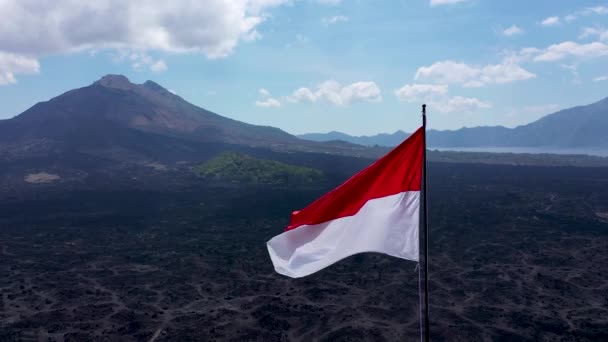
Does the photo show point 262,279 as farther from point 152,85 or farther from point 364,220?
point 152,85

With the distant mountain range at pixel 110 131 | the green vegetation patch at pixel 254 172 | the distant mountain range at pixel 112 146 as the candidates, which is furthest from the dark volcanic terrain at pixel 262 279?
the distant mountain range at pixel 110 131

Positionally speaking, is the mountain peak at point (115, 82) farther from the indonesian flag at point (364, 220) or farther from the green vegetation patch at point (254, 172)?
the indonesian flag at point (364, 220)

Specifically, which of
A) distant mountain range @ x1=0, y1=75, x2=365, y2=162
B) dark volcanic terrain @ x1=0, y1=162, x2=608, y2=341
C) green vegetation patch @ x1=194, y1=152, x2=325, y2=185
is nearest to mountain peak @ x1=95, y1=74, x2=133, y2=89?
distant mountain range @ x1=0, y1=75, x2=365, y2=162

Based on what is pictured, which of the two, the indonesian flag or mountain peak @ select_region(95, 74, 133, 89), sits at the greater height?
mountain peak @ select_region(95, 74, 133, 89)

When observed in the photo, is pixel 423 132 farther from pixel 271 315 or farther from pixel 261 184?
pixel 261 184

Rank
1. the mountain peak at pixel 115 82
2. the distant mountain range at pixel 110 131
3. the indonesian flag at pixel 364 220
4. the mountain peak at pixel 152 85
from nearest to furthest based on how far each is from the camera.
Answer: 1. the indonesian flag at pixel 364 220
2. the distant mountain range at pixel 110 131
3. the mountain peak at pixel 115 82
4. the mountain peak at pixel 152 85

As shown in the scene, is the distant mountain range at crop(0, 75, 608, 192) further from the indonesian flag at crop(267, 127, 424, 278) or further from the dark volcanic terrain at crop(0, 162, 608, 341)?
the indonesian flag at crop(267, 127, 424, 278)
